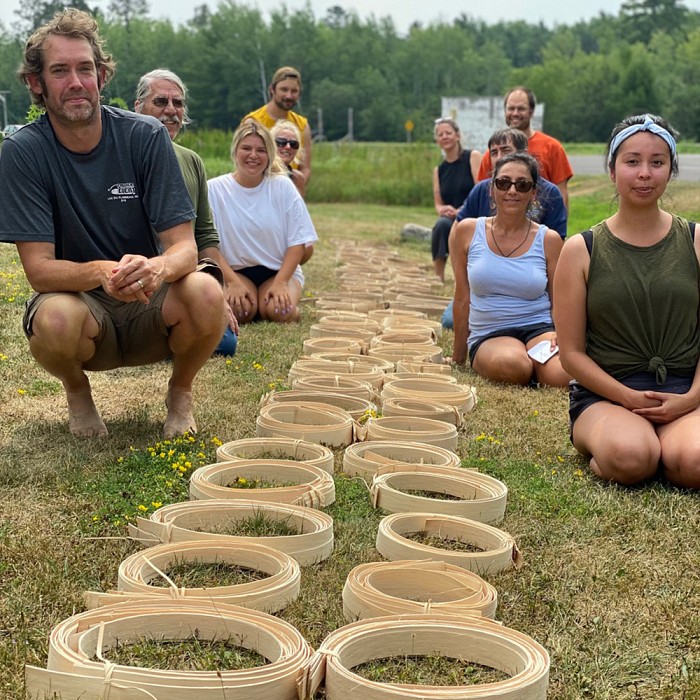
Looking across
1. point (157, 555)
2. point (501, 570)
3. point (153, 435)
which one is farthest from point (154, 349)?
point (501, 570)

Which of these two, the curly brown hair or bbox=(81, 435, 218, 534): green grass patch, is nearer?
bbox=(81, 435, 218, 534): green grass patch

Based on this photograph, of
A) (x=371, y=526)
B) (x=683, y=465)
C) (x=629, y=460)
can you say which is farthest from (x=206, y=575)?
(x=683, y=465)

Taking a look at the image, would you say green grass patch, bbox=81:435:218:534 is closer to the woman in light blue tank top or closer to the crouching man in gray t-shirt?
the crouching man in gray t-shirt

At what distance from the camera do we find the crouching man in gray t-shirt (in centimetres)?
430

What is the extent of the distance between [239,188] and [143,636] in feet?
18.9

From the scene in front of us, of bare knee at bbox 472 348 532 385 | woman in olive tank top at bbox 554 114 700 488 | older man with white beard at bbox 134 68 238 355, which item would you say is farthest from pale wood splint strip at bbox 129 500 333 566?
bare knee at bbox 472 348 532 385

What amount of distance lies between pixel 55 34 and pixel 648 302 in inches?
A: 116

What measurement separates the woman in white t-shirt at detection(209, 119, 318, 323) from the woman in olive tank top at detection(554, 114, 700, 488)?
12.4 ft

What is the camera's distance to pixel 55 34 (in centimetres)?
427

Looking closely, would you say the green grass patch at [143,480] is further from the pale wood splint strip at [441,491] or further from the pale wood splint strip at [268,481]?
the pale wood splint strip at [441,491]

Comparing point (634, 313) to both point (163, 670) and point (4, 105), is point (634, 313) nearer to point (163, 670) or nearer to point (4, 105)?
point (163, 670)

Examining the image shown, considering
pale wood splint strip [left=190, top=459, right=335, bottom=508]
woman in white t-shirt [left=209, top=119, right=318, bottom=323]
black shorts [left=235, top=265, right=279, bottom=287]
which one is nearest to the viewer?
pale wood splint strip [left=190, top=459, right=335, bottom=508]

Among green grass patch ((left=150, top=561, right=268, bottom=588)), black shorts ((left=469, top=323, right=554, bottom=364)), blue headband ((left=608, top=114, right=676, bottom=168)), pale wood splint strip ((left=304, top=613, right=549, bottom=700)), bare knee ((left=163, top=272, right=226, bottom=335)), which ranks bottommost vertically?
green grass patch ((left=150, top=561, right=268, bottom=588))

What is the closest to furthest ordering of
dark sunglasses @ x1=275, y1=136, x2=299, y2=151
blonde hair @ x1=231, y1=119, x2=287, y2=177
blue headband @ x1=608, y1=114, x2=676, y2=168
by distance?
blue headband @ x1=608, y1=114, x2=676, y2=168
blonde hair @ x1=231, y1=119, x2=287, y2=177
dark sunglasses @ x1=275, y1=136, x2=299, y2=151
